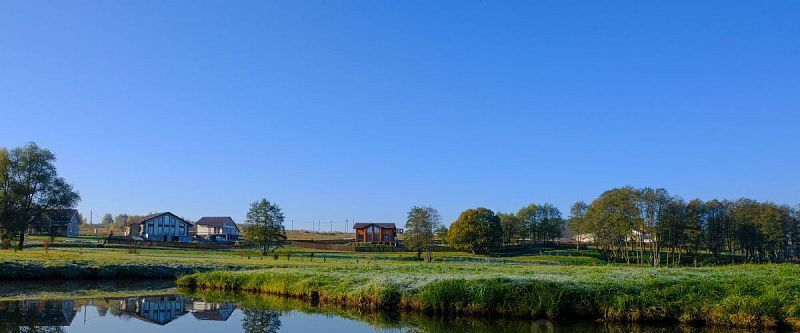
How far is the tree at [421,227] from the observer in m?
→ 79.5

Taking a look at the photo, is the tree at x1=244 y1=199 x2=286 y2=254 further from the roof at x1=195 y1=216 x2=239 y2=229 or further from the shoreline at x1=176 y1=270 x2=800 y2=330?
the roof at x1=195 y1=216 x2=239 y2=229

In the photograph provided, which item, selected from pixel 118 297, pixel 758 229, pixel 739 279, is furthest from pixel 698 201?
pixel 118 297

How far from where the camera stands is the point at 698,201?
293 feet

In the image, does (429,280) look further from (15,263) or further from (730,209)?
(730,209)

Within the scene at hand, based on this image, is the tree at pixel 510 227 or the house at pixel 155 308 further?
the tree at pixel 510 227

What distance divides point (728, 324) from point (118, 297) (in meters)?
26.0

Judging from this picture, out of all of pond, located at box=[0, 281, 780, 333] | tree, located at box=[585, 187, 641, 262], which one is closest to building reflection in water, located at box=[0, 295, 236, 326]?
pond, located at box=[0, 281, 780, 333]

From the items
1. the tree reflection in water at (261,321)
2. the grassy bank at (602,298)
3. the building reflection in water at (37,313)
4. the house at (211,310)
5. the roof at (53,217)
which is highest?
the roof at (53,217)

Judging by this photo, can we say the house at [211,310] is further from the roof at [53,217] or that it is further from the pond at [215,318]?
the roof at [53,217]

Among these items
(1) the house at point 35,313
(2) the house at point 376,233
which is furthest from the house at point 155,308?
(2) the house at point 376,233

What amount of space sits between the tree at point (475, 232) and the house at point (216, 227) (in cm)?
6583

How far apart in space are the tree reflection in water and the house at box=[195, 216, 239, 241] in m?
120

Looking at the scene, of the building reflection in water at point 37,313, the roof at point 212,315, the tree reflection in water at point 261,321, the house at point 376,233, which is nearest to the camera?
the building reflection in water at point 37,313

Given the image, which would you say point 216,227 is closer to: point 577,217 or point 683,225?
point 577,217
